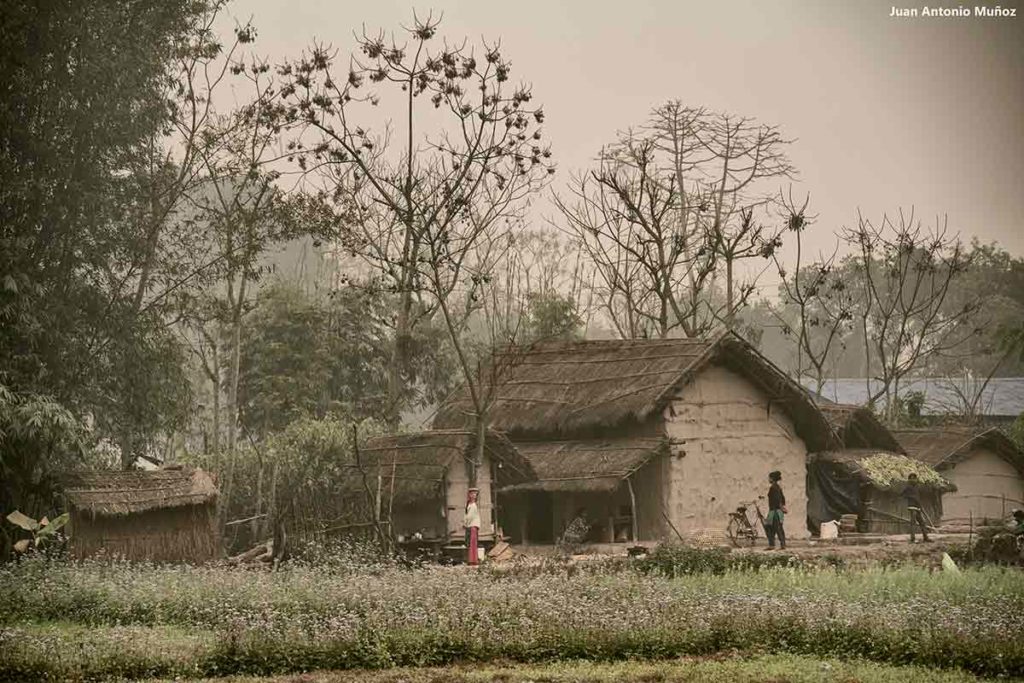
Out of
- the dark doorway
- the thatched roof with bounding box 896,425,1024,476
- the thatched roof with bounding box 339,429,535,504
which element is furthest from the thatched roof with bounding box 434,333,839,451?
the thatched roof with bounding box 896,425,1024,476

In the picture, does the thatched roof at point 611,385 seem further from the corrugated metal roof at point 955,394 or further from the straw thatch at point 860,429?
the corrugated metal roof at point 955,394

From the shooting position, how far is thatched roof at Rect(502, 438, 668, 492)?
25.9 m

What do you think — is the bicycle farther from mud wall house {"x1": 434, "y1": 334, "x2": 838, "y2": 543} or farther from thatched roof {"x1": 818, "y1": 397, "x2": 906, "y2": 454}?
thatched roof {"x1": 818, "y1": 397, "x2": 906, "y2": 454}

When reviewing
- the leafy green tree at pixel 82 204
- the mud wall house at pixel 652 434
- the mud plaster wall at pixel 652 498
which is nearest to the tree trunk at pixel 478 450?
the mud wall house at pixel 652 434

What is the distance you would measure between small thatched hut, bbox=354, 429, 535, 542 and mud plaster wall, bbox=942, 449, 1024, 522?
506 inches

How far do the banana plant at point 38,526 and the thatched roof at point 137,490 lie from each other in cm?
38

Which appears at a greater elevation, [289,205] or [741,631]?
[289,205]

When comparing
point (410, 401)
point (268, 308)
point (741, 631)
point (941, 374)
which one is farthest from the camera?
point (941, 374)

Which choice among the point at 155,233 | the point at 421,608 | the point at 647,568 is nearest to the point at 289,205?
the point at 155,233

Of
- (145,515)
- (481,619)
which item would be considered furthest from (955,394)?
(481,619)

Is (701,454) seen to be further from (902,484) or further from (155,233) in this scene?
(155,233)

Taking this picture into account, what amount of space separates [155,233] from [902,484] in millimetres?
16899

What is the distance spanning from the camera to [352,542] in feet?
70.9

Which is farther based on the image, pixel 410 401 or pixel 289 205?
pixel 410 401
